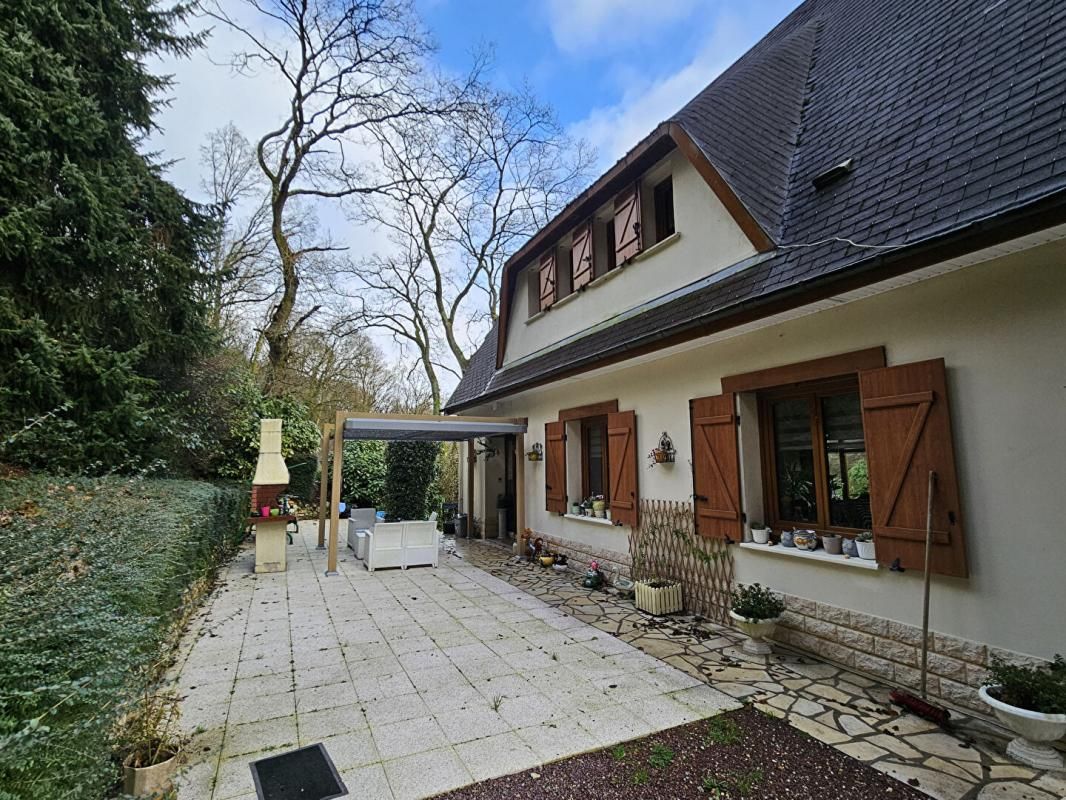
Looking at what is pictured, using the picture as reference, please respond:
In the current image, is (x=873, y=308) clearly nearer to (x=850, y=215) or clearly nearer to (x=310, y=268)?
(x=850, y=215)

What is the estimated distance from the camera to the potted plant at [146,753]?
241 centimetres

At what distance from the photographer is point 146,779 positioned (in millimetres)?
2398

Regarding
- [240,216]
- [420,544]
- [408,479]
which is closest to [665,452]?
[420,544]

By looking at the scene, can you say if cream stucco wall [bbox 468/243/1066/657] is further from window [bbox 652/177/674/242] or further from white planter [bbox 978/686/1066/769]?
window [bbox 652/177/674/242]

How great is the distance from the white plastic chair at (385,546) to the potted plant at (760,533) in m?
5.65

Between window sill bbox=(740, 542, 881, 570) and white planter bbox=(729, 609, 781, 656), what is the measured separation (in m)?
0.58

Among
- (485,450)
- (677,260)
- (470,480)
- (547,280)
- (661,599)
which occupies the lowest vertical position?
(661,599)

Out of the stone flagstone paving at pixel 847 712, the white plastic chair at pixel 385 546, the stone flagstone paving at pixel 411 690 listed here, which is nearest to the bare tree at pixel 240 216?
the white plastic chair at pixel 385 546

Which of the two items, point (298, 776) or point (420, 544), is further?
point (420, 544)

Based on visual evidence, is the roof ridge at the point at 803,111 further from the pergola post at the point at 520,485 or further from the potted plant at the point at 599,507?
the pergola post at the point at 520,485

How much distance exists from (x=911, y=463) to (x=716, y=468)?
190 cm

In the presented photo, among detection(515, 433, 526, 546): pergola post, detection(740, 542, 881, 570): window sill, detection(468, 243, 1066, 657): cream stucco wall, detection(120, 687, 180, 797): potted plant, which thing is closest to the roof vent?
detection(468, 243, 1066, 657): cream stucco wall

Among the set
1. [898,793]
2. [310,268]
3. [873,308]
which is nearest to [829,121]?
[873,308]

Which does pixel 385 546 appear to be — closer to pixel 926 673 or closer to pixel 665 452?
pixel 665 452
